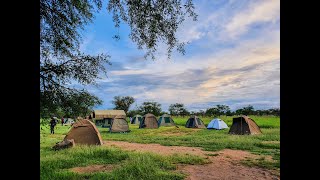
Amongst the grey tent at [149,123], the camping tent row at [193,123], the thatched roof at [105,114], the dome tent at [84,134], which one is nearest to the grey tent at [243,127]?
the camping tent row at [193,123]

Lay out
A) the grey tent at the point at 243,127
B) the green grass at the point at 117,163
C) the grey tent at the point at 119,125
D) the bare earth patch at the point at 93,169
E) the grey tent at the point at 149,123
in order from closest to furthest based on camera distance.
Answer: the green grass at the point at 117,163 → the bare earth patch at the point at 93,169 → the grey tent at the point at 243,127 → the grey tent at the point at 119,125 → the grey tent at the point at 149,123

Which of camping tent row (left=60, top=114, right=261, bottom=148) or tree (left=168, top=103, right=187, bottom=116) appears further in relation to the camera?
tree (left=168, top=103, right=187, bottom=116)

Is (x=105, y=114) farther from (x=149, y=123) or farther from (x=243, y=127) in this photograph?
(x=243, y=127)

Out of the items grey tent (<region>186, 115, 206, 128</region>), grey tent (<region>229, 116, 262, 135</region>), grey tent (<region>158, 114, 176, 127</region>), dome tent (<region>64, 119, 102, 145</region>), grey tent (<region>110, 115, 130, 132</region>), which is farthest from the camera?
grey tent (<region>158, 114, 176, 127</region>)

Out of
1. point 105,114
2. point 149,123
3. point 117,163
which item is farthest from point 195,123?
point 117,163

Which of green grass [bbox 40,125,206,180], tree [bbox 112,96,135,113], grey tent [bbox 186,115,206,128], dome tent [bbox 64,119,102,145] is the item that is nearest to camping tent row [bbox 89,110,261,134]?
grey tent [bbox 186,115,206,128]

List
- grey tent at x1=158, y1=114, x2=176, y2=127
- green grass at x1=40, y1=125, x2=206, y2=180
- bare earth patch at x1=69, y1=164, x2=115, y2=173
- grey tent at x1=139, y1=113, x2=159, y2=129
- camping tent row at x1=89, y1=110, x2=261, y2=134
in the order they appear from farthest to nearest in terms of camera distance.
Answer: grey tent at x1=158, y1=114, x2=176, y2=127
grey tent at x1=139, y1=113, x2=159, y2=129
camping tent row at x1=89, y1=110, x2=261, y2=134
bare earth patch at x1=69, y1=164, x2=115, y2=173
green grass at x1=40, y1=125, x2=206, y2=180

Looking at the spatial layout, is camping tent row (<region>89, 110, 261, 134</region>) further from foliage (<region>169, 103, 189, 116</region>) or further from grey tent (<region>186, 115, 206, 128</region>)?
foliage (<region>169, 103, 189, 116</region>)

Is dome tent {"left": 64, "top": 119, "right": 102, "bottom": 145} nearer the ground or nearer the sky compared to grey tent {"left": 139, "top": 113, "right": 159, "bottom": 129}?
nearer the sky

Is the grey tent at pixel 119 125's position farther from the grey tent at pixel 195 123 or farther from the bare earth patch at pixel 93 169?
the bare earth patch at pixel 93 169

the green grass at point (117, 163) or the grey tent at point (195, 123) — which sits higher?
the green grass at point (117, 163)
